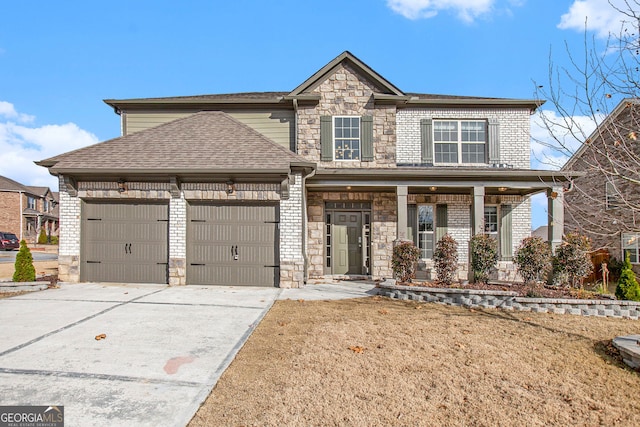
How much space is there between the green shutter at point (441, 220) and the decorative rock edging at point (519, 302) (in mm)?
4816

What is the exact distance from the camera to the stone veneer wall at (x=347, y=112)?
12328mm

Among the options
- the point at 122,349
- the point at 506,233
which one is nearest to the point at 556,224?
the point at 506,233

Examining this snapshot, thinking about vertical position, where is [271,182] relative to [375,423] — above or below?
above

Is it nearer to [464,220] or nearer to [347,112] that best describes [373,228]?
[464,220]

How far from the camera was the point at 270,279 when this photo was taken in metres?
10.1

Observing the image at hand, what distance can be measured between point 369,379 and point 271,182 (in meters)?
6.82

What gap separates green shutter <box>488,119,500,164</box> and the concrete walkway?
26.8 feet

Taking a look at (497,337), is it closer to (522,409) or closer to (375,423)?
(522,409)

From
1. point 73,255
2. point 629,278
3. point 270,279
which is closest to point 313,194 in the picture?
point 270,279

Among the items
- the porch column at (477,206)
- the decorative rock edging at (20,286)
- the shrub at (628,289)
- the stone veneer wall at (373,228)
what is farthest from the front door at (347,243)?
the decorative rock edging at (20,286)

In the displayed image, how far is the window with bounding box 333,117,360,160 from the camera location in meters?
12.4

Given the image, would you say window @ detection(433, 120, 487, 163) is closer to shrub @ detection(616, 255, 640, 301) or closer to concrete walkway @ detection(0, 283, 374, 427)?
shrub @ detection(616, 255, 640, 301)

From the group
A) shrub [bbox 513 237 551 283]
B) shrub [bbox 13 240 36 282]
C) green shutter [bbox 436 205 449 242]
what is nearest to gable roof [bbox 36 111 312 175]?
shrub [bbox 13 240 36 282]

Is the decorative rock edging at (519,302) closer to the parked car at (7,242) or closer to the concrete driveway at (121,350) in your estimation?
the concrete driveway at (121,350)
